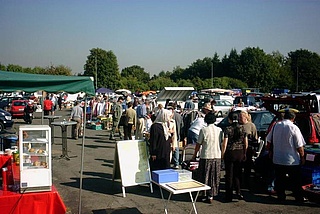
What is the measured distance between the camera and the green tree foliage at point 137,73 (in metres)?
102

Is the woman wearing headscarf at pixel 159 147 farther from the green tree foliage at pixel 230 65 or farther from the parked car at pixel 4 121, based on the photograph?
the green tree foliage at pixel 230 65

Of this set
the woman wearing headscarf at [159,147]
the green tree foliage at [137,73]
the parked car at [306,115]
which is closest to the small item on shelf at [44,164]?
the woman wearing headscarf at [159,147]

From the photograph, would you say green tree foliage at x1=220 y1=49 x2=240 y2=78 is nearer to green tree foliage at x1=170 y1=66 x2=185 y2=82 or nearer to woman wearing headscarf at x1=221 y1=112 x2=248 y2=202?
green tree foliage at x1=170 y1=66 x2=185 y2=82

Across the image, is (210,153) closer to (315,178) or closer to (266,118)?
(315,178)

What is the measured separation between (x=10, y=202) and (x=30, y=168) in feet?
1.88

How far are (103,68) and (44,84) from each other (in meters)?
60.4

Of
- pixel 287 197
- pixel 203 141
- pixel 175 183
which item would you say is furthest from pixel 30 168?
pixel 287 197

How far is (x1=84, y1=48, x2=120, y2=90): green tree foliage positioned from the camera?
6531 cm

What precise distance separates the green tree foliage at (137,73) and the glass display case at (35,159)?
9421cm

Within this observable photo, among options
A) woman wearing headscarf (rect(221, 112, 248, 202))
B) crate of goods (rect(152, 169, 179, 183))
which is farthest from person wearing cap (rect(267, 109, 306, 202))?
crate of goods (rect(152, 169, 179, 183))

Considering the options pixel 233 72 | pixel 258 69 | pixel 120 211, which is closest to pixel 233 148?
pixel 120 211

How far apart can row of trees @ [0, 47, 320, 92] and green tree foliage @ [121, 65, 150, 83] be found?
1571 cm

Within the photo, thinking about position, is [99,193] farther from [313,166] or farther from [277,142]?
[313,166]

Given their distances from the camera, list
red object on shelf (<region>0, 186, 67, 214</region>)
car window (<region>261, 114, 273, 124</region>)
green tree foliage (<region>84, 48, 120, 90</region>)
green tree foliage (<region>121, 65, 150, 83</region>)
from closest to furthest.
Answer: red object on shelf (<region>0, 186, 67, 214</region>) < car window (<region>261, 114, 273, 124</region>) < green tree foliage (<region>84, 48, 120, 90</region>) < green tree foliage (<region>121, 65, 150, 83</region>)
